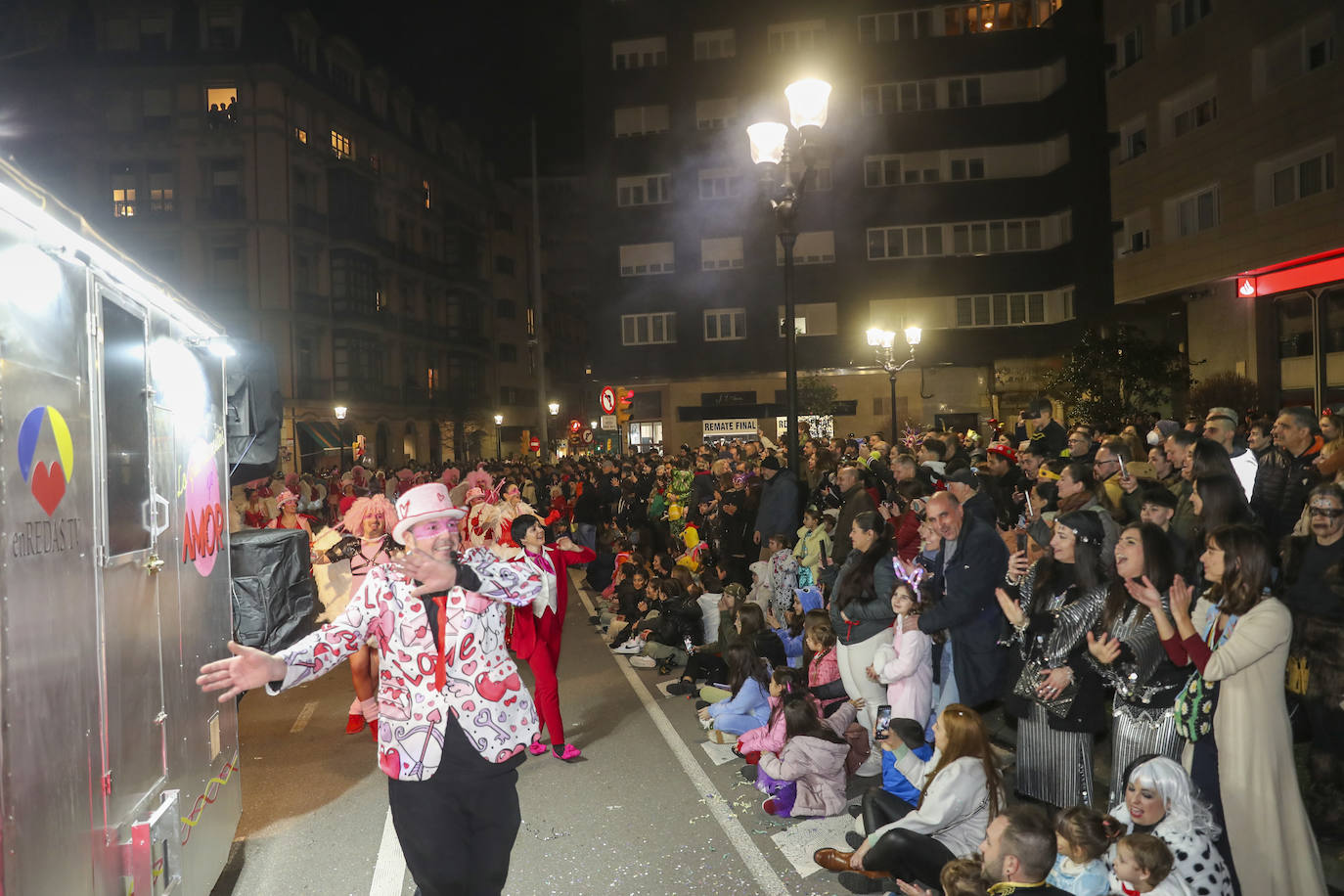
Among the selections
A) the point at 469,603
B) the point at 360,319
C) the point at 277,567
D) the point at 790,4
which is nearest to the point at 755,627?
the point at 277,567

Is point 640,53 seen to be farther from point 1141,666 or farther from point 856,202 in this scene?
point 1141,666

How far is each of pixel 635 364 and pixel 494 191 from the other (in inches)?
1303

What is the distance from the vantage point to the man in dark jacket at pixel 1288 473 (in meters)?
7.50

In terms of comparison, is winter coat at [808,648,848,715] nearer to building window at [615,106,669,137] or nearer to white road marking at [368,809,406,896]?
white road marking at [368,809,406,896]

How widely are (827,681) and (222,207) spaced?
45493 mm

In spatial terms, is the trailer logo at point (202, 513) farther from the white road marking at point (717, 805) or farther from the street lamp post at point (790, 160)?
the street lamp post at point (790, 160)

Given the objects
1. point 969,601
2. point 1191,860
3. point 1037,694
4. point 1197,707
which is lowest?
point 1191,860

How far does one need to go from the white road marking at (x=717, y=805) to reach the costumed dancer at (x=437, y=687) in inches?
82.2

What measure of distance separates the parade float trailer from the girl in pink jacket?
13.8 ft

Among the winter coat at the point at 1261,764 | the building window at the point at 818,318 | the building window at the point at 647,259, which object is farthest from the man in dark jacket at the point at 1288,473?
the building window at the point at 647,259

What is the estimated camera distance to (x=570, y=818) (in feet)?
21.7

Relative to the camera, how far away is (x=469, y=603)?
4012mm

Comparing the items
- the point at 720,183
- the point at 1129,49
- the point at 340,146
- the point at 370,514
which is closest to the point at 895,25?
the point at 720,183

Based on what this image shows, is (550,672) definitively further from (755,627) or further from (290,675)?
(290,675)
